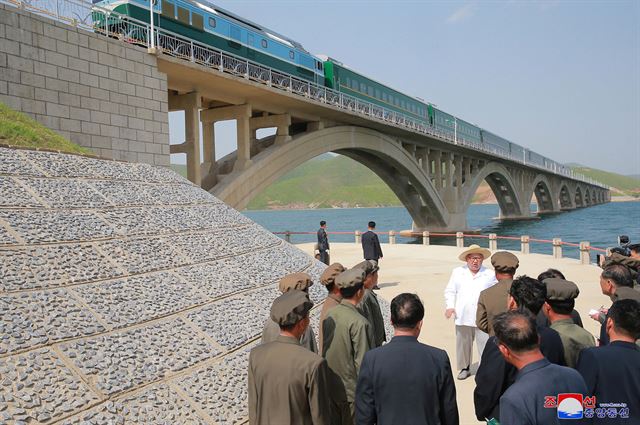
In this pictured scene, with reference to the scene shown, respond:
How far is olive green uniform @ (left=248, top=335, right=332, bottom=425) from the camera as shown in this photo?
279 centimetres

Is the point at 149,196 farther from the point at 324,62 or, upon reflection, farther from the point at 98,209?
the point at 324,62

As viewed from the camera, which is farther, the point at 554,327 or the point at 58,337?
the point at 58,337

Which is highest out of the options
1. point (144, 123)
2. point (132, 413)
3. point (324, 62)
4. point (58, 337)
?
point (324, 62)

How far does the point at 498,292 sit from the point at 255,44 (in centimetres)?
1680

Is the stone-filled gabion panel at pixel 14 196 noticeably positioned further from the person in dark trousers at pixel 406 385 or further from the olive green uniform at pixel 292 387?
the person in dark trousers at pixel 406 385

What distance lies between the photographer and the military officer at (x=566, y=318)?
3164mm

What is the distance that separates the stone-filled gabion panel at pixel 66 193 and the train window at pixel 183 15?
34.4ft

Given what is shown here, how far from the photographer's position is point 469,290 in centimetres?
567

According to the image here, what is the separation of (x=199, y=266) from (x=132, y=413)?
111 inches

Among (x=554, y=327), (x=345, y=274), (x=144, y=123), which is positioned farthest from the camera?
(x=144, y=123)

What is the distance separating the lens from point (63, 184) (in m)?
6.76

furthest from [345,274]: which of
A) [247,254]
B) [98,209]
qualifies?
[98,209]

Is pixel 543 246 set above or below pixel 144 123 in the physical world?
below

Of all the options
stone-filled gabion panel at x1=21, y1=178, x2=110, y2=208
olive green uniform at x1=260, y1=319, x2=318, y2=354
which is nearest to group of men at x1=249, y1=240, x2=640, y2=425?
olive green uniform at x1=260, y1=319, x2=318, y2=354
